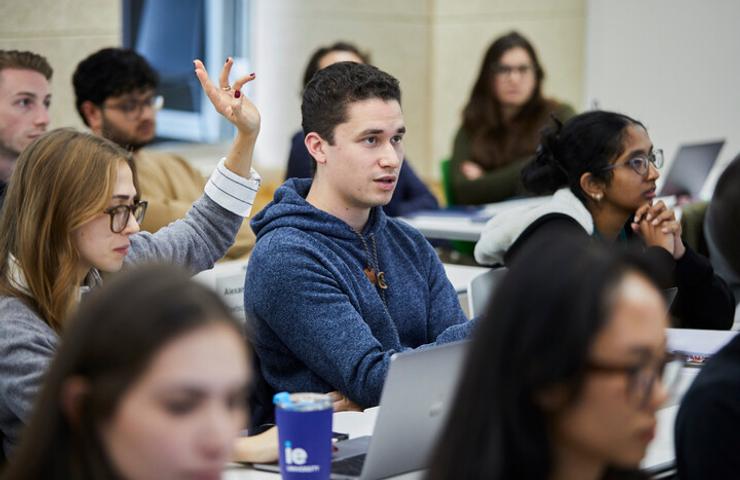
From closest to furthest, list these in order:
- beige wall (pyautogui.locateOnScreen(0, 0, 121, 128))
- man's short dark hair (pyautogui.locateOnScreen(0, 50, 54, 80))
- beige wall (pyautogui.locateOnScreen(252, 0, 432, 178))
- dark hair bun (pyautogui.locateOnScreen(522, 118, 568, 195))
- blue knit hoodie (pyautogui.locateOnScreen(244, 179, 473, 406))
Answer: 1. blue knit hoodie (pyautogui.locateOnScreen(244, 179, 473, 406))
2. dark hair bun (pyautogui.locateOnScreen(522, 118, 568, 195))
3. man's short dark hair (pyautogui.locateOnScreen(0, 50, 54, 80))
4. beige wall (pyautogui.locateOnScreen(0, 0, 121, 128))
5. beige wall (pyautogui.locateOnScreen(252, 0, 432, 178))

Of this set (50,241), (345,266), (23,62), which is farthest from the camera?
(23,62)

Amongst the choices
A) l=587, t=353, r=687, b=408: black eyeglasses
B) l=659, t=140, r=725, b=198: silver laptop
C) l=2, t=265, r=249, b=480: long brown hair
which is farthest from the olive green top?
l=2, t=265, r=249, b=480: long brown hair

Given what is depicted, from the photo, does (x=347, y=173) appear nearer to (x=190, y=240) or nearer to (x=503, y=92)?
(x=190, y=240)

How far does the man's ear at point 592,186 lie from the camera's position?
11.3 ft

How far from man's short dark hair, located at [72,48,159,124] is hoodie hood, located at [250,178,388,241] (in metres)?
1.94

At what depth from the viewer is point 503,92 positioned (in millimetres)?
6129

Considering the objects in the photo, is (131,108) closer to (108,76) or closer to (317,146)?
(108,76)

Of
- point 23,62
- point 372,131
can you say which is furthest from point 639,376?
point 23,62

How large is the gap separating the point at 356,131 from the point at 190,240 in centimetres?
49

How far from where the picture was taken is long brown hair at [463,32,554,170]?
5988 millimetres

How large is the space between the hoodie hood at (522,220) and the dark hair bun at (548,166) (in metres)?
0.05

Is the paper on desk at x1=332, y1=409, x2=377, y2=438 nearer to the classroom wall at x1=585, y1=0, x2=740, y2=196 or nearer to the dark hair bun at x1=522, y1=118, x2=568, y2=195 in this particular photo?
the dark hair bun at x1=522, y1=118, x2=568, y2=195

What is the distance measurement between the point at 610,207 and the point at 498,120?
8.79ft

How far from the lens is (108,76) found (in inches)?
181
